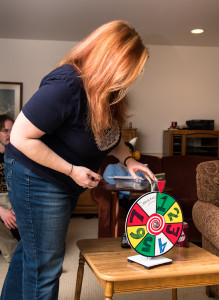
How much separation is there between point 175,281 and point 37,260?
0.52 m

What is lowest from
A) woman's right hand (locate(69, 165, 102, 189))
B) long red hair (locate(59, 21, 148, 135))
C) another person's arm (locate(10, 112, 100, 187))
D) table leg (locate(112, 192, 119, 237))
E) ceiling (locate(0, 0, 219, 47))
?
table leg (locate(112, 192, 119, 237))

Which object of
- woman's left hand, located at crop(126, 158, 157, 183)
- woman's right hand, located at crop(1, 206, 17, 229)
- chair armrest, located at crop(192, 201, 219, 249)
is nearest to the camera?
woman's left hand, located at crop(126, 158, 157, 183)

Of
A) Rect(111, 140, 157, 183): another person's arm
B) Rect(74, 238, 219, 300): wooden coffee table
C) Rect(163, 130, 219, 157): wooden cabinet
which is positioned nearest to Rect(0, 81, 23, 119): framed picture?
Rect(163, 130, 219, 157): wooden cabinet

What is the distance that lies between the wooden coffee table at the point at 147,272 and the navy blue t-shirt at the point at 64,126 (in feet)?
1.07

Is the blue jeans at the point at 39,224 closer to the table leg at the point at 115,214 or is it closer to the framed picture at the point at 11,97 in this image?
the table leg at the point at 115,214

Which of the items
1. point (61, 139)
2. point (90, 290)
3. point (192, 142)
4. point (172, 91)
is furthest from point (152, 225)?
point (172, 91)

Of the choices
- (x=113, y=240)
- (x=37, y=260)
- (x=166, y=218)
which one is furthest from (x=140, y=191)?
(x=37, y=260)

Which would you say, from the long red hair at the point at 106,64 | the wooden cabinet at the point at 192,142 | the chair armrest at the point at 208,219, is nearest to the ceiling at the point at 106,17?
the wooden cabinet at the point at 192,142

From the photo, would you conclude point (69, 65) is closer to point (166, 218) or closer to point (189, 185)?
point (166, 218)

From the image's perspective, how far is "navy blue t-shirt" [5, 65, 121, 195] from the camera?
110 cm

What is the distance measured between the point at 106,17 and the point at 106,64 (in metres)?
3.44

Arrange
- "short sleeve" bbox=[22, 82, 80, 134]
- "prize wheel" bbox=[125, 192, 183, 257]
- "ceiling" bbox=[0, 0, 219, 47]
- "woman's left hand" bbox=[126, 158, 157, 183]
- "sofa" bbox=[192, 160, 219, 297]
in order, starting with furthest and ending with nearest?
"ceiling" bbox=[0, 0, 219, 47]
"sofa" bbox=[192, 160, 219, 297]
"woman's left hand" bbox=[126, 158, 157, 183]
"prize wheel" bbox=[125, 192, 183, 257]
"short sleeve" bbox=[22, 82, 80, 134]

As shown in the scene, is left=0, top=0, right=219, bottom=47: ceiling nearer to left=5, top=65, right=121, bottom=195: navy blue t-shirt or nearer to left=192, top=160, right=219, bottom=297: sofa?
left=192, top=160, right=219, bottom=297: sofa

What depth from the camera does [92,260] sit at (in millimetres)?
1426
